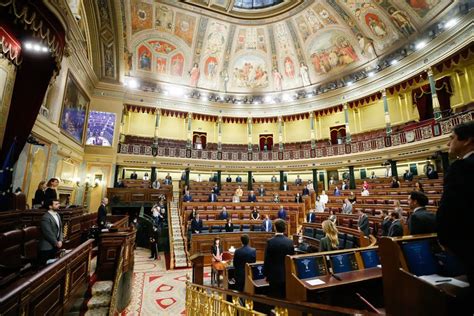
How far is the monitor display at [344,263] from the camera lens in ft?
11.5

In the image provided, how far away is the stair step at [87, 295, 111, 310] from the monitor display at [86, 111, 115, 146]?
1158cm

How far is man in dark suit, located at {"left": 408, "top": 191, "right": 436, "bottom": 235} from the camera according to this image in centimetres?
252

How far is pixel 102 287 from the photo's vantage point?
13.0 feet

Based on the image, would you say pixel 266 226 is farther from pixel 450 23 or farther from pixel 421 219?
pixel 450 23

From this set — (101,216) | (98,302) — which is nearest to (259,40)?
(101,216)

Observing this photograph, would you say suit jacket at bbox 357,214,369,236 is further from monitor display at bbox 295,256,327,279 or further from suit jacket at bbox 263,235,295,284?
suit jacket at bbox 263,235,295,284

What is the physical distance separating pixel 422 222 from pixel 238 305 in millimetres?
2196

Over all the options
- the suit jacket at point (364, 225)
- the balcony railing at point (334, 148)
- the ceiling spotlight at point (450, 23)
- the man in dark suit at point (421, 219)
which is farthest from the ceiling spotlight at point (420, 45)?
the man in dark suit at point (421, 219)

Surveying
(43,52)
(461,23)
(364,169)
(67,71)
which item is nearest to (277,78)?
(364,169)

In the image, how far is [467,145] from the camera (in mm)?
1387

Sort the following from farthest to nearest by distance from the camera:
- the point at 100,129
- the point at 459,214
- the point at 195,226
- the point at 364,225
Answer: the point at 100,129 < the point at 195,226 < the point at 364,225 < the point at 459,214

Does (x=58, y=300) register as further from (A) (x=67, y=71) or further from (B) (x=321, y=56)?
(B) (x=321, y=56)

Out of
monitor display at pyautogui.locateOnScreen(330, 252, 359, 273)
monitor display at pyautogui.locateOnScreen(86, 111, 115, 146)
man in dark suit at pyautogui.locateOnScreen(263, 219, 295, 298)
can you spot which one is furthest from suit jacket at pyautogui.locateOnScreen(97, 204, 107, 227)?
monitor display at pyautogui.locateOnScreen(86, 111, 115, 146)

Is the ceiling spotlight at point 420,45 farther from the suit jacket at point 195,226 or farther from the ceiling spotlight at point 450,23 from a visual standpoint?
the suit jacket at point 195,226
